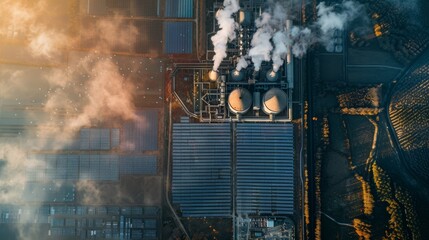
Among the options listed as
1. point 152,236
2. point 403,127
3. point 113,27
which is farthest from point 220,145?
point 403,127

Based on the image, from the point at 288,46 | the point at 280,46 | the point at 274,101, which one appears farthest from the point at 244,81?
the point at 288,46

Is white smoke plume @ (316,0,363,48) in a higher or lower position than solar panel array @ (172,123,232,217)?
higher

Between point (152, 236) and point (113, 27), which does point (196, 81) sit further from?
point (152, 236)

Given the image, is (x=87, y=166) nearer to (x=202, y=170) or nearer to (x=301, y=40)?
(x=202, y=170)

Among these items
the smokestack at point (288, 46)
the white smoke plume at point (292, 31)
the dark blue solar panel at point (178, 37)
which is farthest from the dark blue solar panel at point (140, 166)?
the smokestack at point (288, 46)

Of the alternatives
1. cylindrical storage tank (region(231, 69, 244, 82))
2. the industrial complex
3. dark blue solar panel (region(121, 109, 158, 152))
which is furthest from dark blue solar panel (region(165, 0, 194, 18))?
dark blue solar panel (region(121, 109, 158, 152))

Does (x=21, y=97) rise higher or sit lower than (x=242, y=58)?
lower

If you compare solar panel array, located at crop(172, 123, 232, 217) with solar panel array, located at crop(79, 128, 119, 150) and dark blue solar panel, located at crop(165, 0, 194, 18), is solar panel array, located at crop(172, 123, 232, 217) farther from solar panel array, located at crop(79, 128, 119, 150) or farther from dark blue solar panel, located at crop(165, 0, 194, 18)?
dark blue solar panel, located at crop(165, 0, 194, 18)
